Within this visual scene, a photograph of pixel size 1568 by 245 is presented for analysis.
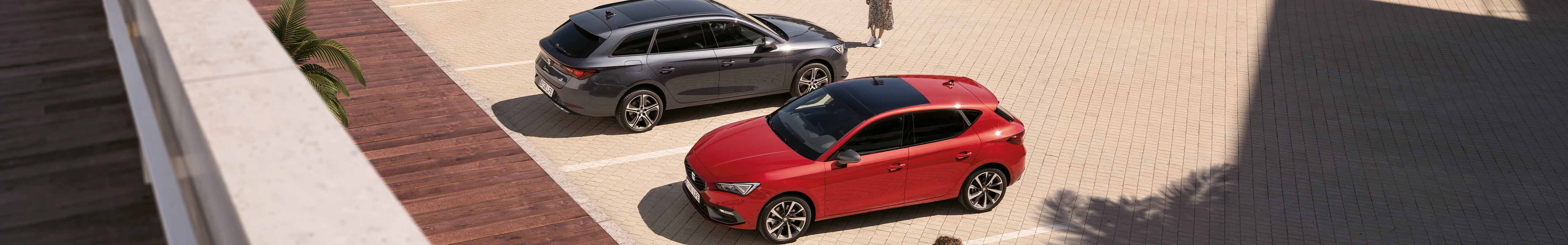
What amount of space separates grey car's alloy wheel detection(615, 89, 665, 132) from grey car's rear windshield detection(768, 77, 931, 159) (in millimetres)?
1902

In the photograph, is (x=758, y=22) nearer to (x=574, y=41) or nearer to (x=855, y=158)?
(x=574, y=41)

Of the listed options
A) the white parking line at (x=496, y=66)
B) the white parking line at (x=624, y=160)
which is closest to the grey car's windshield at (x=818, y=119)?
the white parking line at (x=624, y=160)

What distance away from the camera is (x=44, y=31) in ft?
17.1

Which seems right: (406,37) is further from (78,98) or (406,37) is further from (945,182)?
(78,98)

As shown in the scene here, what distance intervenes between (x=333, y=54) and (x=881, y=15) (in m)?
7.68

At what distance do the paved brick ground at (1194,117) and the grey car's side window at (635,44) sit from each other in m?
0.98

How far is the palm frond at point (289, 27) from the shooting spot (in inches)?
370

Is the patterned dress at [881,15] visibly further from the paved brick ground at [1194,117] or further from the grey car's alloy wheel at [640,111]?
the grey car's alloy wheel at [640,111]

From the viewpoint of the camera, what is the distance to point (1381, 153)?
37.6 ft

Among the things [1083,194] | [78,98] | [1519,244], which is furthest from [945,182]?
[78,98]

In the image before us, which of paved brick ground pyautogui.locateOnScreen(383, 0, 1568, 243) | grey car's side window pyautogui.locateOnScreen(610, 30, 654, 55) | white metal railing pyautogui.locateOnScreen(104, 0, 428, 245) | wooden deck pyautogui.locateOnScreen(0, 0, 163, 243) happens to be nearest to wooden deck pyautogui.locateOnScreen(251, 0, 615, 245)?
paved brick ground pyautogui.locateOnScreen(383, 0, 1568, 243)

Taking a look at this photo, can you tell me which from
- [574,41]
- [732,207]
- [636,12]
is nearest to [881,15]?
[636,12]

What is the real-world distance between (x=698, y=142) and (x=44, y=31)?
4.92 m

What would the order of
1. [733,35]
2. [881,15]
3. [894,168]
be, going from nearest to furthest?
[894,168] → [733,35] → [881,15]
